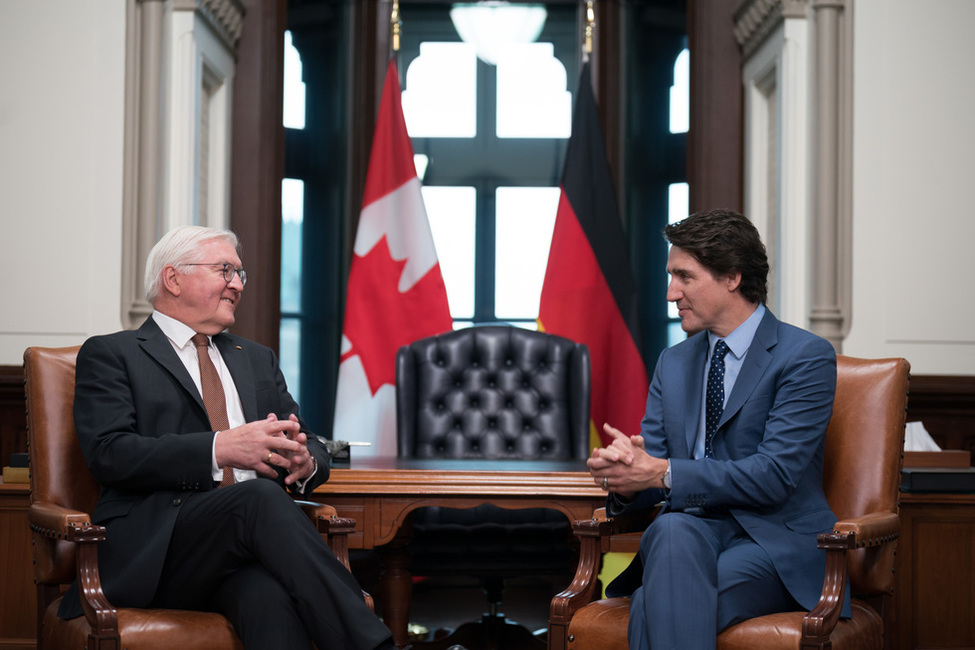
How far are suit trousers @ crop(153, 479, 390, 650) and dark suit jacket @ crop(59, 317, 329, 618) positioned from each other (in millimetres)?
50

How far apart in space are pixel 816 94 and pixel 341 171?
2.65 meters

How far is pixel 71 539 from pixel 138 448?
234 mm

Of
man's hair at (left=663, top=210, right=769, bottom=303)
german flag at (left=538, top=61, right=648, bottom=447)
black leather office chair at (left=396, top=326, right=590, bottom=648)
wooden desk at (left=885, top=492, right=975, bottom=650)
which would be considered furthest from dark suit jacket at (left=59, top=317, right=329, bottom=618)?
german flag at (left=538, top=61, right=648, bottom=447)

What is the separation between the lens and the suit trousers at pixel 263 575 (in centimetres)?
200

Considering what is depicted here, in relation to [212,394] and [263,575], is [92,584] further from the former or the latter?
[212,394]

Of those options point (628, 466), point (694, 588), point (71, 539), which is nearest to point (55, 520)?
point (71, 539)

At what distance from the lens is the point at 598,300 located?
4676 mm

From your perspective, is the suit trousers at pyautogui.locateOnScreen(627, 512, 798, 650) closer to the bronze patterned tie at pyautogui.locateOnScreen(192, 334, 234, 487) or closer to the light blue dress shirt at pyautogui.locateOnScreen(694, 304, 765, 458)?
the light blue dress shirt at pyautogui.locateOnScreen(694, 304, 765, 458)

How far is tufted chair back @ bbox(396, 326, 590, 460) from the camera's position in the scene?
3.79 metres

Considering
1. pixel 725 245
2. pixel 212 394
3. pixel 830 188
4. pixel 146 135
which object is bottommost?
pixel 212 394

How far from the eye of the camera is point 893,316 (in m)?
3.70

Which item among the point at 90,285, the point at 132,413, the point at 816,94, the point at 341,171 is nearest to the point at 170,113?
the point at 90,285

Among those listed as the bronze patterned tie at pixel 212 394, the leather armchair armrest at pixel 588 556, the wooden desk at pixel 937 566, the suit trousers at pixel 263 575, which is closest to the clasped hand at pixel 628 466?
the leather armchair armrest at pixel 588 556

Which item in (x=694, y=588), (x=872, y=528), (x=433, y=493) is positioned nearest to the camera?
(x=694, y=588)
